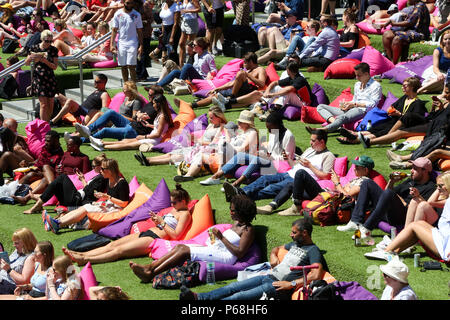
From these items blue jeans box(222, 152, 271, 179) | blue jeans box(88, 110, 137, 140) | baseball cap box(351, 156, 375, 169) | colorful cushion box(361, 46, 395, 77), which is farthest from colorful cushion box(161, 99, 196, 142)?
Result: baseball cap box(351, 156, 375, 169)

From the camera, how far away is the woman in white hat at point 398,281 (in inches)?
282

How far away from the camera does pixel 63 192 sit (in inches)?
449

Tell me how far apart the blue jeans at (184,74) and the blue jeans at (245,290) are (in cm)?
733

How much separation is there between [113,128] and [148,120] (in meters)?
0.67

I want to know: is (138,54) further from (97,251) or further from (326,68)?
(97,251)

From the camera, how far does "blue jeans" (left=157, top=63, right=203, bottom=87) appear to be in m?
15.2

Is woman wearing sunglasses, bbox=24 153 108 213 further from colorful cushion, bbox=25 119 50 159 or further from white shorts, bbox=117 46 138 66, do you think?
white shorts, bbox=117 46 138 66

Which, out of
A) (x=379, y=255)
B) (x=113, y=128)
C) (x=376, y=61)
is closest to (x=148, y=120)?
(x=113, y=128)

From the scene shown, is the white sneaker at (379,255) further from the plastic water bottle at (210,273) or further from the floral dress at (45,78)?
the floral dress at (45,78)

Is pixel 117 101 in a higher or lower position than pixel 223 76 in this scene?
lower

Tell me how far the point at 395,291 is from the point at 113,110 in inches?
297

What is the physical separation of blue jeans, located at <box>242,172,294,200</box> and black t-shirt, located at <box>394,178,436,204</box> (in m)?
1.47

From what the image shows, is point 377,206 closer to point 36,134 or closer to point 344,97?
point 344,97
